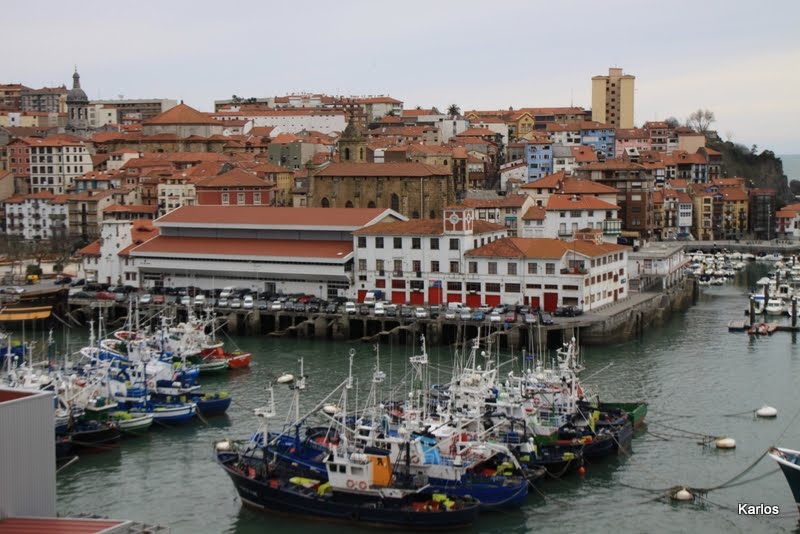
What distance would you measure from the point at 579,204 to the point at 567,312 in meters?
18.1

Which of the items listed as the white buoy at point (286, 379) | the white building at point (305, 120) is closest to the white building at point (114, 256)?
the white buoy at point (286, 379)

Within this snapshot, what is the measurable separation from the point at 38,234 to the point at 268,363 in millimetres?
42329

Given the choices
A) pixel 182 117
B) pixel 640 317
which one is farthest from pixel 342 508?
pixel 182 117

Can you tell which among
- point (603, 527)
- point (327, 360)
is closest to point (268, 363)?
point (327, 360)

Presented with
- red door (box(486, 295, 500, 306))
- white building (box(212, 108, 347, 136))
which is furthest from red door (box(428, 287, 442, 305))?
white building (box(212, 108, 347, 136))

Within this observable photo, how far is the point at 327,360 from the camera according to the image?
40.8m

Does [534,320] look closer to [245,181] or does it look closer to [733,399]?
[733,399]

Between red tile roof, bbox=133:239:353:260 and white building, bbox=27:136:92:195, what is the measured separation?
3357 centimetres

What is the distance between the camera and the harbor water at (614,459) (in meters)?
23.8

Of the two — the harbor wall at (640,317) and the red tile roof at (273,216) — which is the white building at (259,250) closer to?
the red tile roof at (273,216)

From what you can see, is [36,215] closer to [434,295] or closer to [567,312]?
[434,295]

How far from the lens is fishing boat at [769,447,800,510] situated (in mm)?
23328

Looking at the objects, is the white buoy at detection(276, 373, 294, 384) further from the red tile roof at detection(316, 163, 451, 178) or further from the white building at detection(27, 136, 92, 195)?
the white building at detection(27, 136, 92, 195)

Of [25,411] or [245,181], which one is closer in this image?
[25,411]
